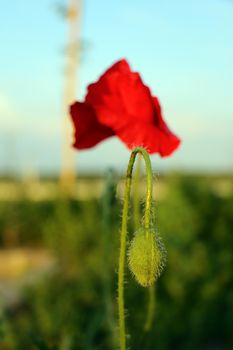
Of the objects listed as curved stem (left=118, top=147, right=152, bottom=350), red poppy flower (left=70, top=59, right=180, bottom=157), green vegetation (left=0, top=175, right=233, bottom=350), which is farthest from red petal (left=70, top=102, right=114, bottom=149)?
green vegetation (left=0, top=175, right=233, bottom=350)

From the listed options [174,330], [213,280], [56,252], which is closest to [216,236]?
[213,280]

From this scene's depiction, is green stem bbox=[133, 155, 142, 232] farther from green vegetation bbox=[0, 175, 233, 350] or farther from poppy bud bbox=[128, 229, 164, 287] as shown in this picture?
green vegetation bbox=[0, 175, 233, 350]

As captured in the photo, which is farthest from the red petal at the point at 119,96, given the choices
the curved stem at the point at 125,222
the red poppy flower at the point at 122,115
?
the curved stem at the point at 125,222

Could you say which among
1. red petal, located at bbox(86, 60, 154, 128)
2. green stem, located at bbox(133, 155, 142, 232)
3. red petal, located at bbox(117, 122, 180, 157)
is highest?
red petal, located at bbox(86, 60, 154, 128)

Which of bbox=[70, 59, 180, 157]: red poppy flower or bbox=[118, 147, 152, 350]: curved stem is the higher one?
bbox=[70, 59, 180, 157]: red poppy flower

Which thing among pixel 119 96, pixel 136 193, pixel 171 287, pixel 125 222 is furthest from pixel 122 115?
pixel 171 287

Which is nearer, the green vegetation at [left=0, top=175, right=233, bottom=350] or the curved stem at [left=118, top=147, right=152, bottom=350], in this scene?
the curved stem at [left=118, top=147, right=152, bottom=350]
